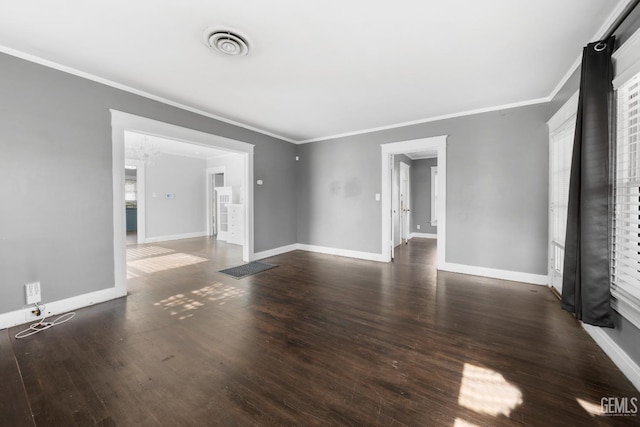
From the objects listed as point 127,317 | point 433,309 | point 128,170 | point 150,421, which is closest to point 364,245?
point 433,309

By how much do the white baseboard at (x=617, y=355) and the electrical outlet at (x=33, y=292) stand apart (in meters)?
5.03

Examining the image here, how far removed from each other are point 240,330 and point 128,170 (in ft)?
36.3

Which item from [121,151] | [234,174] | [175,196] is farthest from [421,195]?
[175,196]

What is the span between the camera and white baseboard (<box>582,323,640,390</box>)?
1625 mm

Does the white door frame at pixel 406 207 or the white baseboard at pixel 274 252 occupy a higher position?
the white door frame at pixel 406 207

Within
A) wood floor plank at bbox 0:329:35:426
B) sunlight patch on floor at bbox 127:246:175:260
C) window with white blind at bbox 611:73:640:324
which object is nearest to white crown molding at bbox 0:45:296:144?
wood floor plank at bbox 0:329:35:426

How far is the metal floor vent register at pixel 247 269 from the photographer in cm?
407

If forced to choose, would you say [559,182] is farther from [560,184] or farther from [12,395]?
[12,395]

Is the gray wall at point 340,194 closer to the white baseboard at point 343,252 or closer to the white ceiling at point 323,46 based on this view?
the white baseboard at point 343,252

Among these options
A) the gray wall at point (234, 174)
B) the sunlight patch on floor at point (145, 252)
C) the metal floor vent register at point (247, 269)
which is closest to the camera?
the metal floor vent register at point (247, 269)

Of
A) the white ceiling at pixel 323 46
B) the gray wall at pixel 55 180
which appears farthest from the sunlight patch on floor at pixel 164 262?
the white ceiling at pixel 323 46

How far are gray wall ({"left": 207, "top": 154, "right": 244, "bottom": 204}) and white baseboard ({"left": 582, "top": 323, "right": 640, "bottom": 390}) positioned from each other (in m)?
7.10

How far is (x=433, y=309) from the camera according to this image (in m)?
2.79

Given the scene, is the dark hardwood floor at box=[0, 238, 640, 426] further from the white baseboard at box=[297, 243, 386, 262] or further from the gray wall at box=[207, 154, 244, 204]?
the gray wall at box=[207, 154, 244, 204]
